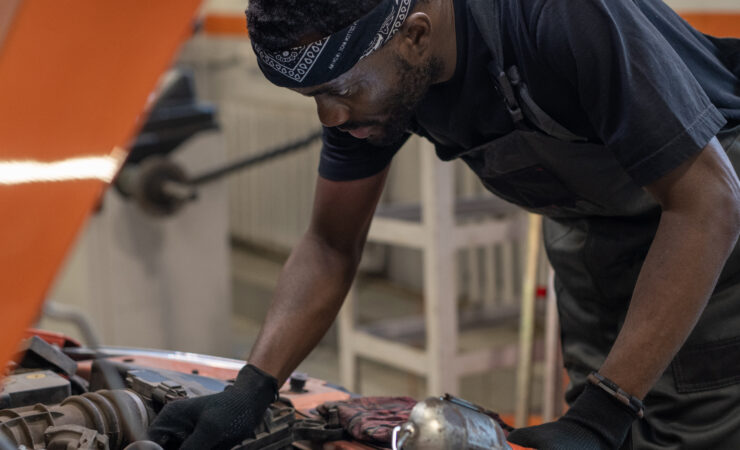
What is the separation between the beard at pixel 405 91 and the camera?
117cm

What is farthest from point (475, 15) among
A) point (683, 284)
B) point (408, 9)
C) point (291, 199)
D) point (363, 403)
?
point (291, 199)

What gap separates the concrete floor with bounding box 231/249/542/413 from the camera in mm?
3891

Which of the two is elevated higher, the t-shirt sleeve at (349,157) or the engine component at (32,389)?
the t-shirt sleeve at (349,157)

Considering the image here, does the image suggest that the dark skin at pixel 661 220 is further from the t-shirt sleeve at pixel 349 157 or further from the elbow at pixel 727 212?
the t-shirt sleeve at pixel 349 157

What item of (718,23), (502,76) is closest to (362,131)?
(502,76)

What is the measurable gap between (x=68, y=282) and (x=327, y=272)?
8.85 feet

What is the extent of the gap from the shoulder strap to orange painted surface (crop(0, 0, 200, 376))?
0.65 metres

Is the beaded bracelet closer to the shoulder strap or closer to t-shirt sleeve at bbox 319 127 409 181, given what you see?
the shoulder strap

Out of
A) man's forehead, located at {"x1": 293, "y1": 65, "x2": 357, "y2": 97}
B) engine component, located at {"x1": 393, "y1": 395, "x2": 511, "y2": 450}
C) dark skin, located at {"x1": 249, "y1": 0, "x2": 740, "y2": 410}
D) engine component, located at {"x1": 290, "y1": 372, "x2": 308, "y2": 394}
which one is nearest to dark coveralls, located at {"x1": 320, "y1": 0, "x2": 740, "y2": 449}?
dark skin, located at {"x1": 249, "y1": 0, "x2": 740, "y2": 410}

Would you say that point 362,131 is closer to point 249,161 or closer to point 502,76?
point 502,76

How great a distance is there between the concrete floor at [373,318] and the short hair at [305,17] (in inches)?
97.5

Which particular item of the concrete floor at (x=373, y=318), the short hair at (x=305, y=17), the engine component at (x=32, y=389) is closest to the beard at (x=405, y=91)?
the short hair at (x=305, y=17)

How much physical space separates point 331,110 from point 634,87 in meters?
0.39

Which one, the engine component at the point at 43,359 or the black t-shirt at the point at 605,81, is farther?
the engine component at the point at 43,359
